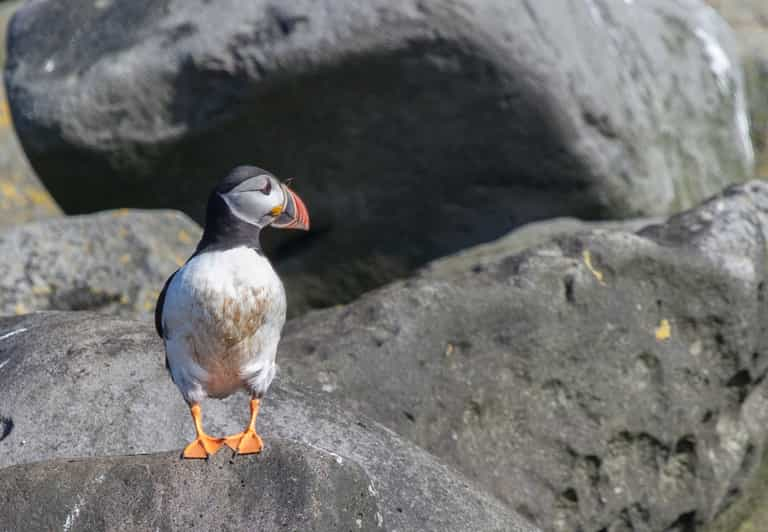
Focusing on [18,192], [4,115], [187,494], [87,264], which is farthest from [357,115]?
[187,494]

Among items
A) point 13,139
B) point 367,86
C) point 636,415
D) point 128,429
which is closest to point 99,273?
point 367,86

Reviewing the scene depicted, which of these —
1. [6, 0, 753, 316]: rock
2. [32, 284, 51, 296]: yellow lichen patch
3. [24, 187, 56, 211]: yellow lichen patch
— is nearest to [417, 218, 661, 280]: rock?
[6, 0, 753, 316]: rock

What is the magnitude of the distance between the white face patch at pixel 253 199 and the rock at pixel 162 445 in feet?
1.98

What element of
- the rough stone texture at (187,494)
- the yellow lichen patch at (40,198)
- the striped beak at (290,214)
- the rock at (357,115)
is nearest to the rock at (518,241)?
the rock at (357,115)

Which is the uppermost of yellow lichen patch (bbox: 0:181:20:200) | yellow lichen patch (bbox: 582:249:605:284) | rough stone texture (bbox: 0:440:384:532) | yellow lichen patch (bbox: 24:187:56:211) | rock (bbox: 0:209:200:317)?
rough stone texture (bbox: 0:440:384:532)

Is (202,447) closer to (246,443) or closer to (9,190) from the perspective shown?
(246,443)

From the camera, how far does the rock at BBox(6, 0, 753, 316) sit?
268 inches

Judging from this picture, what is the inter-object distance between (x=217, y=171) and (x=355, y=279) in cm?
105

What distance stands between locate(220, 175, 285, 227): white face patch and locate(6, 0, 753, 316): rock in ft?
11.5

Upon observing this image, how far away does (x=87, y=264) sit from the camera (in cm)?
616

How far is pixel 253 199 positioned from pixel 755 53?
739cm

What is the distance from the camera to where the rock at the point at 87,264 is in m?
6.06

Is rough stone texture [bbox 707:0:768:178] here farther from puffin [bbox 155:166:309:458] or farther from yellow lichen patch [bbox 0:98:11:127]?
puffin [bbox 155:166:309:458]

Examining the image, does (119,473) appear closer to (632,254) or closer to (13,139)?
(632,254)
